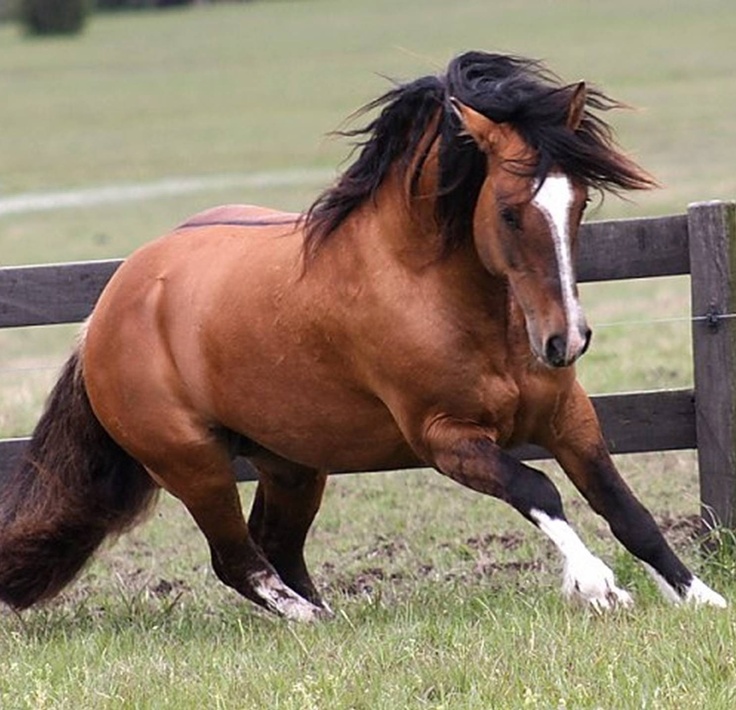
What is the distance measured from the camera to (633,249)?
7.45 metres

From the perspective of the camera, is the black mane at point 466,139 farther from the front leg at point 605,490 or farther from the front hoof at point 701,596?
the front hoof at point 701,596

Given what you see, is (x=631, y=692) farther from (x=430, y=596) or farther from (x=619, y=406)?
(x=619, y=406)

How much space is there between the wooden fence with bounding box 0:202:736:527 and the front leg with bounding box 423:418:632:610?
1481mm

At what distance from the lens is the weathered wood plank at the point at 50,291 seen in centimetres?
785

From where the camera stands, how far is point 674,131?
33594 mm

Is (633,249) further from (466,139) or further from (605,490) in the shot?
(466,139)

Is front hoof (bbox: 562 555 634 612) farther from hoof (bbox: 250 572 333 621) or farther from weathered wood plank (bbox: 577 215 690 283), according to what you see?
weathered wood plank (bbox: 577 215 690 283)

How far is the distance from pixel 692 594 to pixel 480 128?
5.46 feet

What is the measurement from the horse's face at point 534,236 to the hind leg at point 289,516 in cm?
171

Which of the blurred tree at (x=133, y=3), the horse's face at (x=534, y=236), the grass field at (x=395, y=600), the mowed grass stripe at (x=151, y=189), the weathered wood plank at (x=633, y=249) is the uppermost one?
the horse's face at (x=534, y=236)

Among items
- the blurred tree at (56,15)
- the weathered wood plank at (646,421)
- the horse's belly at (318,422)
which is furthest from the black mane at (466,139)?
the blurred tree at (56,15)

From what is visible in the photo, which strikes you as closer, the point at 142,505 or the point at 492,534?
the point at 142,505

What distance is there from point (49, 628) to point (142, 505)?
2.11 ft

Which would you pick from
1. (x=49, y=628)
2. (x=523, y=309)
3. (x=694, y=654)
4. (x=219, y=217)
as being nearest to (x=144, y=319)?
(x=219, y=217)
